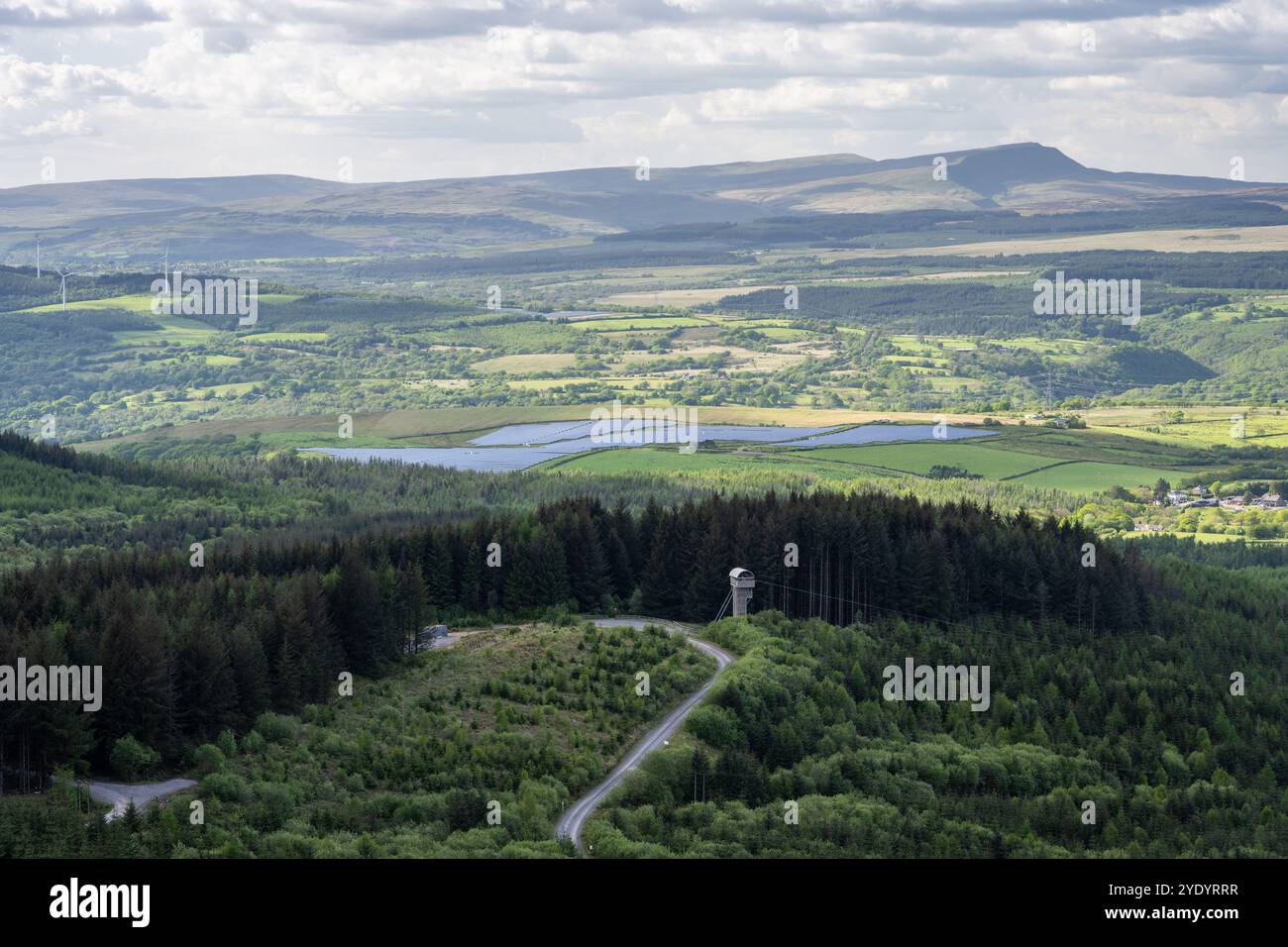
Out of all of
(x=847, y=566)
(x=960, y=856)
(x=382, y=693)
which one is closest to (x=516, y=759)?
(x=382, y=693)

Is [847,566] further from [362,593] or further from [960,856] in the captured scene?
[960,856]

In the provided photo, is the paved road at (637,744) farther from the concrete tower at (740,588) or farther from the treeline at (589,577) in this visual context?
the treeline at (589,577)

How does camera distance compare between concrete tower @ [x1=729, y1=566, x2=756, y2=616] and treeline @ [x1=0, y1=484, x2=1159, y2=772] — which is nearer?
treeline @ [x1=0, y1=484, x2=1159, y2=772]
